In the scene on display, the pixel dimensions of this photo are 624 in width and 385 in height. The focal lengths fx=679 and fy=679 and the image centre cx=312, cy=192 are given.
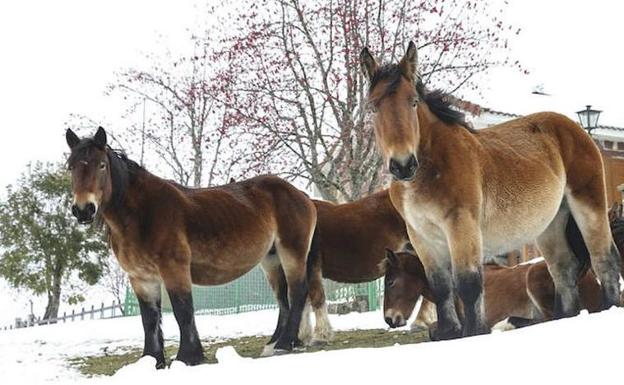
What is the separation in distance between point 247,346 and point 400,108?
549 cm

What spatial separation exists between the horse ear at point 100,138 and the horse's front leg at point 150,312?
1.37 m

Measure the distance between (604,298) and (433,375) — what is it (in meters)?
3.86

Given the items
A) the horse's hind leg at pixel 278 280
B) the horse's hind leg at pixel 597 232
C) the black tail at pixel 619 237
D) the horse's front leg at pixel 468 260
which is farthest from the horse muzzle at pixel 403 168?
the horse's hind leg at pixel 278 280

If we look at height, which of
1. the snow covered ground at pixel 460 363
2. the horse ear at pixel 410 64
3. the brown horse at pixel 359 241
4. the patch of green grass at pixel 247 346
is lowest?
the patch of green grass at pixel 247 346

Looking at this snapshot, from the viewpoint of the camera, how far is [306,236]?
8188 millimetres

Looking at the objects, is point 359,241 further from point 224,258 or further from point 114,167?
point 114,167

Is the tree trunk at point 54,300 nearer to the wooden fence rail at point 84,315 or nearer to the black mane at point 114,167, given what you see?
the wooden fence rail at point 84,315

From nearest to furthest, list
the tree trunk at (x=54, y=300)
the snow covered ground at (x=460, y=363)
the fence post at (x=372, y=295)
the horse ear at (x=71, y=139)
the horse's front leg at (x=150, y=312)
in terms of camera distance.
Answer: the snow covered ground at (x=460, y=363), the horse's front leg at (x=150, y=312), the horse ear at (x=71, y=139), the fence post at (x=372, y=295), the tree trunk at (x=54, y=300)

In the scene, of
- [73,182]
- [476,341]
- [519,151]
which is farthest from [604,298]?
[73,182]

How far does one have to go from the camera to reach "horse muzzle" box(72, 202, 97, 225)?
Answer: 6242 millimetres

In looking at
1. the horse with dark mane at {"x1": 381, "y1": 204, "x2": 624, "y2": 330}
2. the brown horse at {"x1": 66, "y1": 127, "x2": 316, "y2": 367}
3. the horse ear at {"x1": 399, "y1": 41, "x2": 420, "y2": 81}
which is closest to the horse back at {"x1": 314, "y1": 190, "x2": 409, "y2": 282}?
the brown horse at {"x1": 66, "y1": 127, "x2": 316, "y2": 367}

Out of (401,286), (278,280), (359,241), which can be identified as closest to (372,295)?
(359,241)

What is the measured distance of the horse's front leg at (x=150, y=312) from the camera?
6824 millimetres

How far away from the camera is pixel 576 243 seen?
6.48 meters
